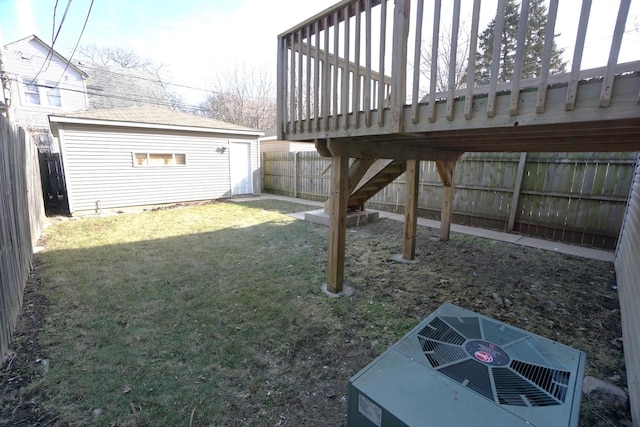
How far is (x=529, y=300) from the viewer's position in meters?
3.17

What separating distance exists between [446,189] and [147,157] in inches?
332

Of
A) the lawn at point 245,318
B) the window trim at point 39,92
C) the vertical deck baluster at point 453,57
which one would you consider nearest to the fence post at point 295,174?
the lawn at point 245,318

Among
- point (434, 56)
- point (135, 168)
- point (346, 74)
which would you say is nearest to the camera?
point (434, 56)

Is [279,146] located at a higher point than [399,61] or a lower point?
lower

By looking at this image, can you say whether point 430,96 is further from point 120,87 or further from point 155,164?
point 120,87

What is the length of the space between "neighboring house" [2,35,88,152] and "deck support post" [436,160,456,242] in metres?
16.2


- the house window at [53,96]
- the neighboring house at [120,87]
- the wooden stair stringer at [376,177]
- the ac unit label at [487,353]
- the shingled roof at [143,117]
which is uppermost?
the neighboring house at [120,87]

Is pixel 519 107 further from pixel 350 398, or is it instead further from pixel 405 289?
pixel 405 289

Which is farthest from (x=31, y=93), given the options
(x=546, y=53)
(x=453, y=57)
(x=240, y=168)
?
(x=546, y=53)

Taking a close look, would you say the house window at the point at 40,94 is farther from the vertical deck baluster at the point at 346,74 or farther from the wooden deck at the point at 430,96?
the vertical deck baluster at the point at 346,74

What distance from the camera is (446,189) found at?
487cm

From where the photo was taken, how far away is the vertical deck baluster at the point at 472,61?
1678mm

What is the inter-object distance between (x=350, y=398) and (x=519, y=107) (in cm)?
173

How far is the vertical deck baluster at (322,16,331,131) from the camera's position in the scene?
269 centimetres
